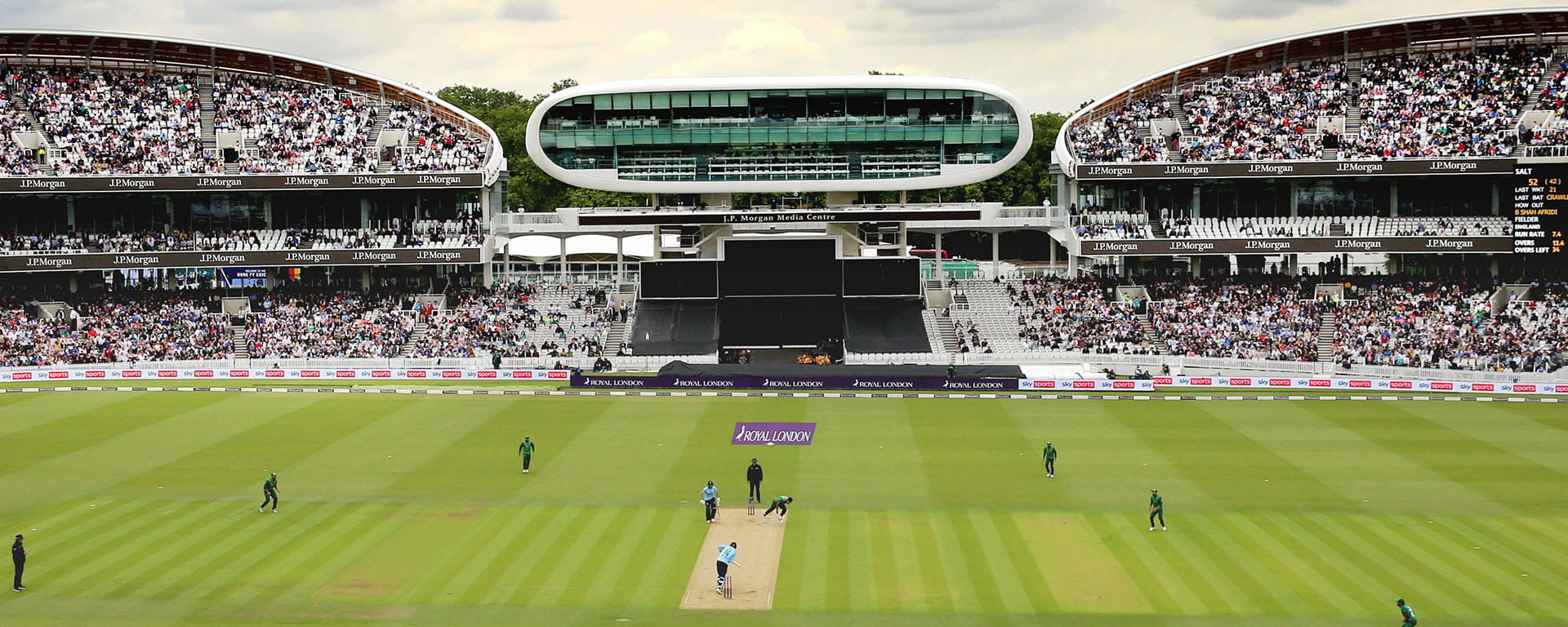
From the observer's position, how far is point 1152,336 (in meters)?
62.8

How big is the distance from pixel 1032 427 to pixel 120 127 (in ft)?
160

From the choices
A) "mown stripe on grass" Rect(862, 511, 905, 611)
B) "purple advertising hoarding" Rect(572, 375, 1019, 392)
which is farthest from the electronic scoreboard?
"mown stripe on grass" Rect(862, 511, 905, 611)

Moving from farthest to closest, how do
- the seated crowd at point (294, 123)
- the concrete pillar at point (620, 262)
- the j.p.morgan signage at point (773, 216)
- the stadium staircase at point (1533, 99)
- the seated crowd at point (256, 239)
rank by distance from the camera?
the concrete pillar at point (620, 262) < the seated crowd at point (294, 123) < the seated crowd at point (256, 239) < the j.p.morgan signage at point (773, 216) < the stadium staircase at point (1533, 99)

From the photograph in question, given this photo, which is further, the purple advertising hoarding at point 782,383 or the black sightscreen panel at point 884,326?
the black sightscreen panel at point 884,326

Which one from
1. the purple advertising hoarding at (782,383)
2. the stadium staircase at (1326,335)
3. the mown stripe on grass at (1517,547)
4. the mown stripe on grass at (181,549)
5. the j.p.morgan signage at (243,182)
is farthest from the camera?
the j.p.morgan signage at (243,182)

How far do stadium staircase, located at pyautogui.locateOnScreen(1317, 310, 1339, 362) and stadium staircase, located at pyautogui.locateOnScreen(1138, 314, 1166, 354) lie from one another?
647 cm

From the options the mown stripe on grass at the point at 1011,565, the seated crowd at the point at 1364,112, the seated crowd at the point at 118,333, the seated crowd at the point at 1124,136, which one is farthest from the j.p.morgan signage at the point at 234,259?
the mown stripe on grass at the point at 1011,565

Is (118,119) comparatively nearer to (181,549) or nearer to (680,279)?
(680,279)

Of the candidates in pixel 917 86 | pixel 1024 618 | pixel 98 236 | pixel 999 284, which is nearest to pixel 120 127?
pixel 98 236

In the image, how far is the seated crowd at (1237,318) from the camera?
198 ft

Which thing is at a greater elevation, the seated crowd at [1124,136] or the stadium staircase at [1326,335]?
the seated crowd at [1124,136]

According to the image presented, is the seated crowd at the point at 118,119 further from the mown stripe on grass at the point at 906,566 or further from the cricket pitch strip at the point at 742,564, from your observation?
the mown stripe on grass at the point at 906,566

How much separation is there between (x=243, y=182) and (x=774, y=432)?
3571cm

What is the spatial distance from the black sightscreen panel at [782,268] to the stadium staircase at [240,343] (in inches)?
871
